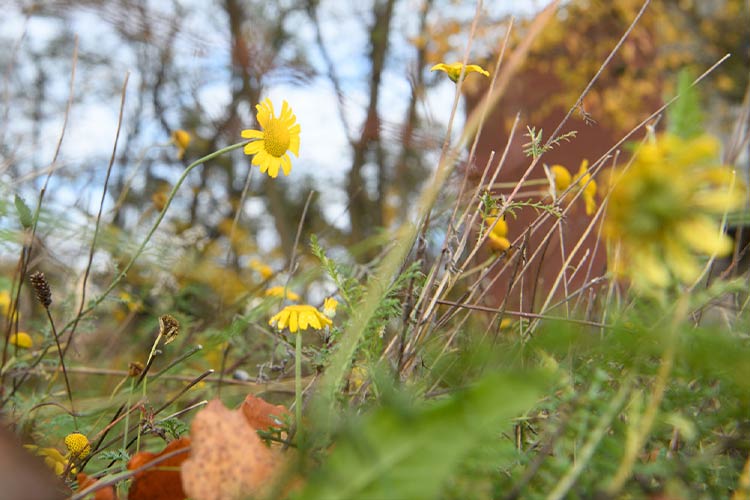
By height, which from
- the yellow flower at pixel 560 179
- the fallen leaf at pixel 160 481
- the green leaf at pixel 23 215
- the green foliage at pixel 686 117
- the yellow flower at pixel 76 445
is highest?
the green foliage at pixel 686 117

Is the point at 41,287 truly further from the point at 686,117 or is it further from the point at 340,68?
the point at 340,68

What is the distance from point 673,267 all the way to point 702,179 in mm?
33

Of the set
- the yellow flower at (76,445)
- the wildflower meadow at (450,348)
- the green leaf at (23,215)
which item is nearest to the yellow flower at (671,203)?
the wildflower meadow at (450,348)

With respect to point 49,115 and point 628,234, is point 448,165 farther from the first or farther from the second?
point 49,115

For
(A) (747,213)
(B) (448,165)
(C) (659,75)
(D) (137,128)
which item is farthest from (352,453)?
(C) (659,75)

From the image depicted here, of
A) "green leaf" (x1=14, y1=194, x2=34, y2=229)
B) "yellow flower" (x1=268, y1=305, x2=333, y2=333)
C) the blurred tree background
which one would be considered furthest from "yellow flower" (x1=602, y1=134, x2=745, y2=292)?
the blurred tree background

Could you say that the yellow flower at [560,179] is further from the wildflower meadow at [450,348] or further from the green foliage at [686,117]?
the green foliage at [686,117]

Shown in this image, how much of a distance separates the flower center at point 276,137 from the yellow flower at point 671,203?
0.45 meters

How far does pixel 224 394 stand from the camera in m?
0.77

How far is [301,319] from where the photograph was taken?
499 mm

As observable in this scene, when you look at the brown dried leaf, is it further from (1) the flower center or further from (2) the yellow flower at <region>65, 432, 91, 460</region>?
(1) the flower center

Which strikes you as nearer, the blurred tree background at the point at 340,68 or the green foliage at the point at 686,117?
the green foliage at the point at 686,117

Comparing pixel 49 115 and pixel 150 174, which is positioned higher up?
pixel 49 115

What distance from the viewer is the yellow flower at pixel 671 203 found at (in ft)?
0.68
